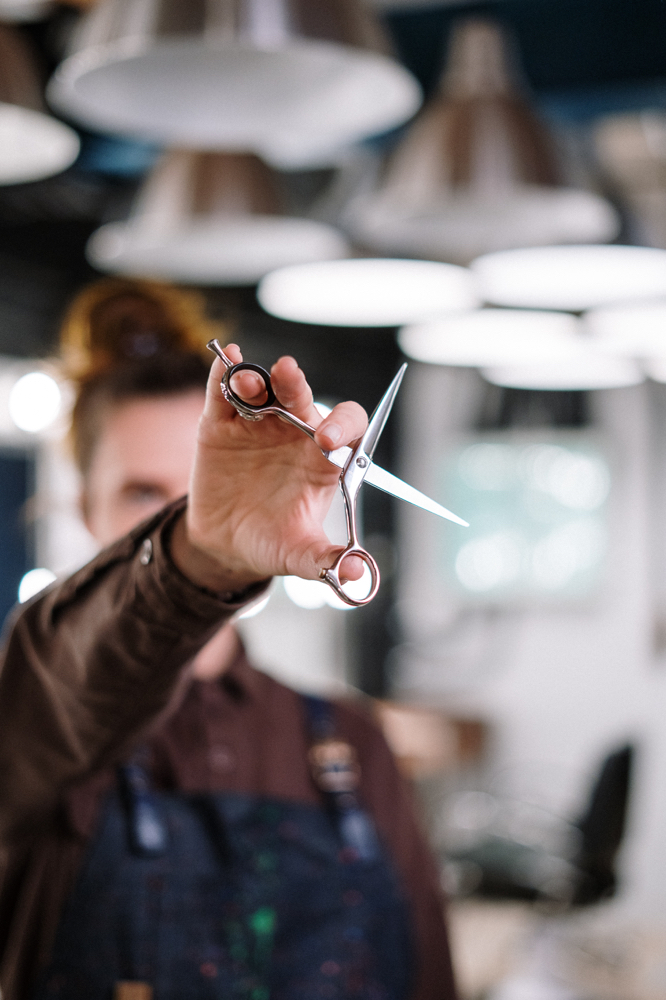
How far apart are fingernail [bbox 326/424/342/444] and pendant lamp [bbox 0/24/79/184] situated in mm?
1136

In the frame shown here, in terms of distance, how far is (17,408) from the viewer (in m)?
4.27

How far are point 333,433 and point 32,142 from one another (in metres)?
1.31

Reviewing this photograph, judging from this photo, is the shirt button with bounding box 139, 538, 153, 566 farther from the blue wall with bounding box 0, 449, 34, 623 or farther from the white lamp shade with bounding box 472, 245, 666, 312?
the blue wall with bounding box 0, 449, 34, 623

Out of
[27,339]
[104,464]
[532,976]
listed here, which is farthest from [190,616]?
[532,976]

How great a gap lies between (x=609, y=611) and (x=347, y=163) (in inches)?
134

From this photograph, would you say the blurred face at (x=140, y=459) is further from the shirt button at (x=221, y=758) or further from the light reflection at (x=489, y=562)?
the light reflection at (x=489, y=562)

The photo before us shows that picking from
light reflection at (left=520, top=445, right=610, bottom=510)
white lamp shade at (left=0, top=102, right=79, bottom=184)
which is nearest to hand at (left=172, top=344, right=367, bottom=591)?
white lamp shade at (left=0, top=102, right=79, bottom=184)

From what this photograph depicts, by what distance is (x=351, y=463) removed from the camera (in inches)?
18.2

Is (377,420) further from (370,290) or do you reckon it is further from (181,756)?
(370,290)

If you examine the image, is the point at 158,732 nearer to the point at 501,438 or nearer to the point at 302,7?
the point at 302,7

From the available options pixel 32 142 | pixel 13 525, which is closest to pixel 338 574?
pixel 32 142

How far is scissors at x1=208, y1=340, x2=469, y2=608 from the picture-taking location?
1.49ft

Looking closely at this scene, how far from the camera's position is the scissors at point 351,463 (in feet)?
1.49

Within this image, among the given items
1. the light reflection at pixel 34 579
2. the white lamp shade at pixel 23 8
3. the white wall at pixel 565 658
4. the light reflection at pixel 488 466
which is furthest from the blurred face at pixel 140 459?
A: the light reflection at pixel 488 466
